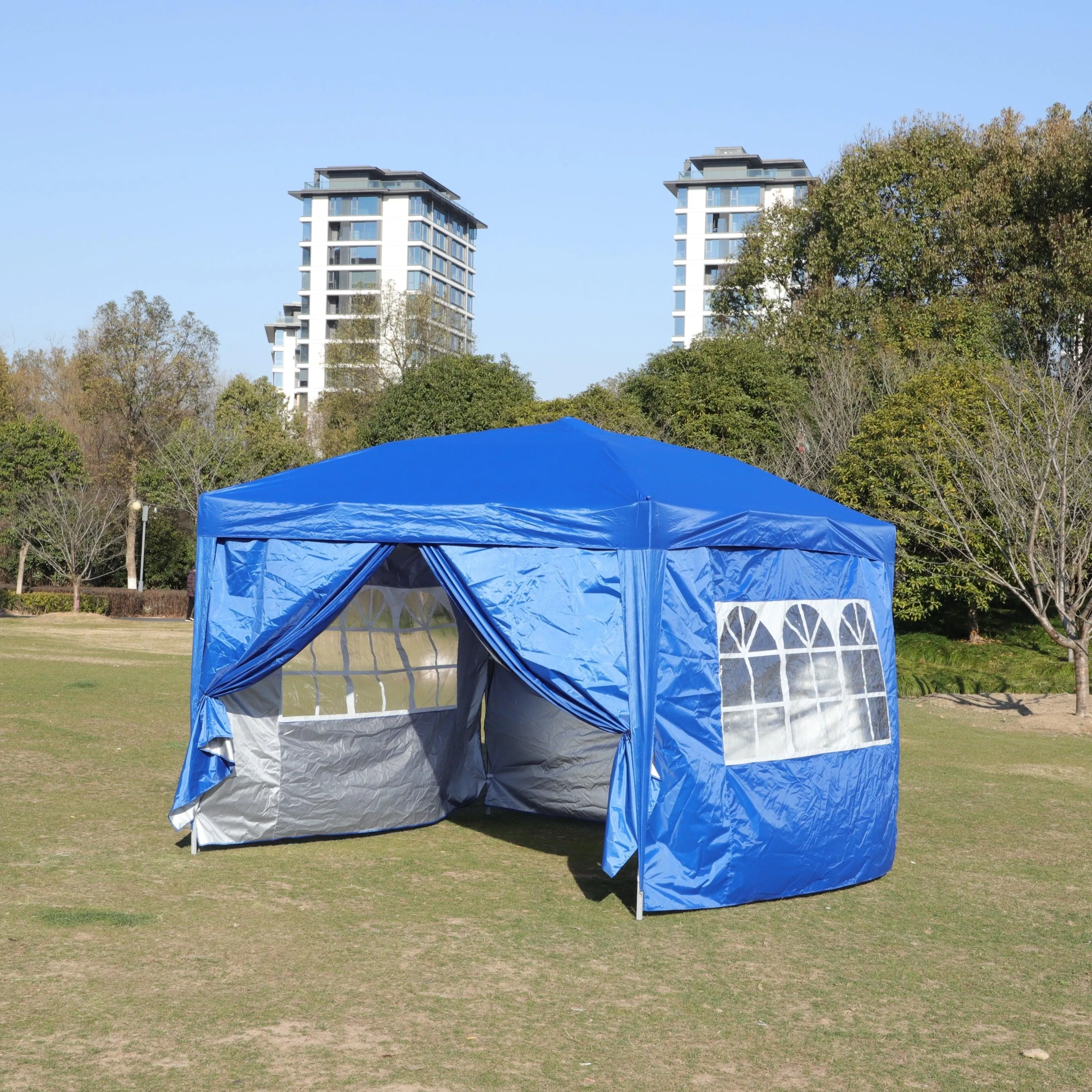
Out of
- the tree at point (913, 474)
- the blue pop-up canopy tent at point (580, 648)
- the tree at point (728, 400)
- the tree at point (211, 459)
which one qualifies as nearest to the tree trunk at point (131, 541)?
the tree at point (211, 459)

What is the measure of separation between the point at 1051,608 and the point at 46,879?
84.9ft

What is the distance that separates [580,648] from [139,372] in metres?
41.8

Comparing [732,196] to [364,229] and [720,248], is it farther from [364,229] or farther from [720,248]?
[364,229]

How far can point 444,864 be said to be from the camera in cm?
837

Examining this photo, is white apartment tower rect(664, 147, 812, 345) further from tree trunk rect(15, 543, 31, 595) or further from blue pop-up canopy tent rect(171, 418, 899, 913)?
blue pop-up canopy tent rect(171, 418, 899, 913)

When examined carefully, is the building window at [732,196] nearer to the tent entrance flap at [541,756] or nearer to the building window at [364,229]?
the building window at [364,229]

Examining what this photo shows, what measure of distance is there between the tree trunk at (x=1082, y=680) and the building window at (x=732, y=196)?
71.5 meters

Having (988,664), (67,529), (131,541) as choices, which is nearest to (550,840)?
(988,664)

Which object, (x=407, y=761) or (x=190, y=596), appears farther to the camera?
(x=190, y=596)

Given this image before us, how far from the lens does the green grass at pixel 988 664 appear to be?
21.9 m

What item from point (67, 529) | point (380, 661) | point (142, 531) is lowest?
point (380, 661)

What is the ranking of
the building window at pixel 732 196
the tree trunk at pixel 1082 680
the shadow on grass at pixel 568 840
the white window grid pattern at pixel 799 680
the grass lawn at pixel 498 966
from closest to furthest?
1. the grass lawn at pixel 498 966
2. the white window grid pattern at pixel 799 680
3. the shadow on grass at pixel 568 840
4. the tree trunk at pixel 1082 680
5. the building window at pixel 732 196

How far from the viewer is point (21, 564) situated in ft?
126

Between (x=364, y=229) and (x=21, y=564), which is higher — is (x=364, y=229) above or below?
above
